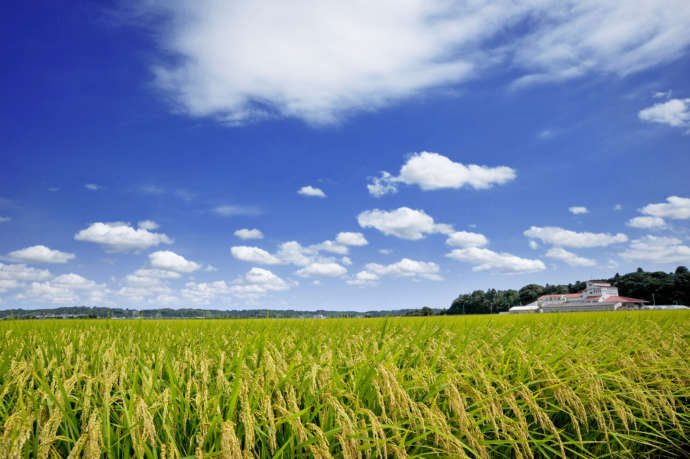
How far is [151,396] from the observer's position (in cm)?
329

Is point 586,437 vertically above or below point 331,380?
below

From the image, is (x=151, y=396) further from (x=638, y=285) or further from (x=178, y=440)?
(x=638, y=285)

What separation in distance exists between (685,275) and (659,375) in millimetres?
148210

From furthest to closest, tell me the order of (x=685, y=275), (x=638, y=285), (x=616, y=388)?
(x=638, y=285) < (x=685, y=275) < (x=616, y=388)

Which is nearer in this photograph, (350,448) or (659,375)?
(350,448)

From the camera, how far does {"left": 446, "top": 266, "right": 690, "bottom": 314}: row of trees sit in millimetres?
119250

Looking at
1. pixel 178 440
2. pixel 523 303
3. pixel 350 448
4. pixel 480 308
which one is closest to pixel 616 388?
pixel 350 448

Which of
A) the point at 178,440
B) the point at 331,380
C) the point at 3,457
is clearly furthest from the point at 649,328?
the point at 3,457

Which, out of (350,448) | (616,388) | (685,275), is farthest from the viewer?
(685,275)

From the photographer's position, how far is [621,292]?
15100 cm

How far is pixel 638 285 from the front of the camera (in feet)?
452

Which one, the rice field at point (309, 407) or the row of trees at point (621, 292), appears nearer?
the rice field at point (309, 407)

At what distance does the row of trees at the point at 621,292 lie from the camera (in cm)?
11925

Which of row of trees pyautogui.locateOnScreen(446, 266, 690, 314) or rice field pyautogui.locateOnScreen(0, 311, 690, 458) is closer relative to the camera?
rice field pyautogui.locateOnScreen(0, 311, 690, 458)
